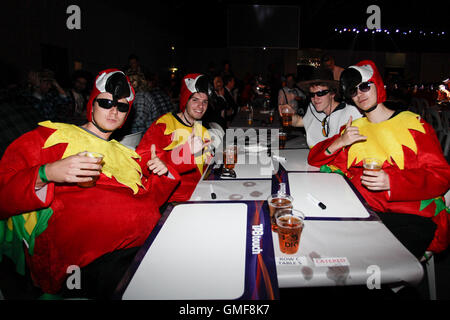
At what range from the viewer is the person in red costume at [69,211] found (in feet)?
4.42

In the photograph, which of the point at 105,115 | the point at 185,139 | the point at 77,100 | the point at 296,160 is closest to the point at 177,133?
the point at 185,139

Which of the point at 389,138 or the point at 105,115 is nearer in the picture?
the point at 105,115

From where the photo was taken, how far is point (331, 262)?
3.62 feet

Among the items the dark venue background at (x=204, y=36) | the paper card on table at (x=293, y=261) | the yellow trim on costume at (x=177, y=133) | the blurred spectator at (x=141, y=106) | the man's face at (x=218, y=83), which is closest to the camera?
the paper card on table at (x=293, y=261)

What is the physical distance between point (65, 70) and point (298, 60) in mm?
13544

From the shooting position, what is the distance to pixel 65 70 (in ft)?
20.5

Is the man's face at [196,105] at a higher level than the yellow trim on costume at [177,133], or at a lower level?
higher

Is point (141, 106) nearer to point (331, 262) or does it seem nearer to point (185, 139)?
point (185, 139)

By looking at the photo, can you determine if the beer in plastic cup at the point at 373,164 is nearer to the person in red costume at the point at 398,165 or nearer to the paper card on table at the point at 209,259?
the person in red costume at the point at 398,165

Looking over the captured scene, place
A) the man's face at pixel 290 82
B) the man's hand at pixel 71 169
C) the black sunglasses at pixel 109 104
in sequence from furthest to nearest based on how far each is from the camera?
the man's face at pixel 290 82 → the black sunglasses at pixel 109 104 → the man's hand at pixel 71 169

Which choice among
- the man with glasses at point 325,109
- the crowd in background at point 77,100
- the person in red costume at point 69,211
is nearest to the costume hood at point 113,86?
the person in red costume at point 69,211

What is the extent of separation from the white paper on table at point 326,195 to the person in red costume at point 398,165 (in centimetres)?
15

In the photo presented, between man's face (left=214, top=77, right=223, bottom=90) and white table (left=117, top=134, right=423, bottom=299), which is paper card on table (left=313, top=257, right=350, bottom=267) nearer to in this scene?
white table (left=117, top=134, right=423, bottom=299)

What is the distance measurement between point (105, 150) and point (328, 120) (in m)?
2.28
